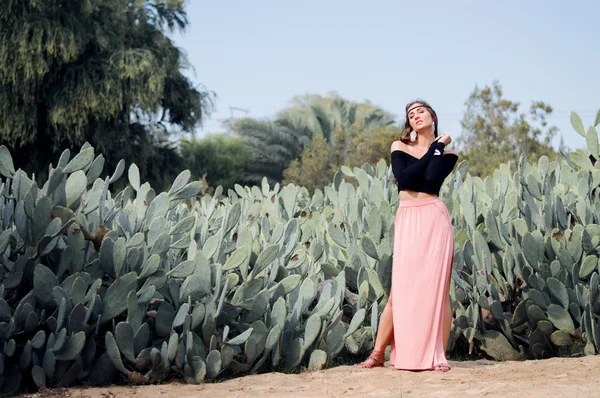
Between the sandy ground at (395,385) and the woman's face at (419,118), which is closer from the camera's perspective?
the sandy ground at (395,385)

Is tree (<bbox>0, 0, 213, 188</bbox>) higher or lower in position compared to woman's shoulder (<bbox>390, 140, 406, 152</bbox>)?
higher

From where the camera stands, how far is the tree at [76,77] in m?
24.7

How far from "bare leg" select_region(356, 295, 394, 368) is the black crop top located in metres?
0.77

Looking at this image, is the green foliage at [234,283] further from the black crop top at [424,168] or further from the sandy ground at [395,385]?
the black crop top at [424,168]

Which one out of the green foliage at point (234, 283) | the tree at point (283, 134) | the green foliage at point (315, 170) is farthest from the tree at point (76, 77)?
the green foliage at point (234, 283)

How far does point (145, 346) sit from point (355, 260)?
1.86 meters

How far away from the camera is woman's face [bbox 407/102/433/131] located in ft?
17.6

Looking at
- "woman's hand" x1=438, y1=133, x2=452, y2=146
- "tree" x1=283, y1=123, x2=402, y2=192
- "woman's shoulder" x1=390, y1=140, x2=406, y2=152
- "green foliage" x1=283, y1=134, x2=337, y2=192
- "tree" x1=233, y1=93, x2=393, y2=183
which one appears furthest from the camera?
"tree" x1=233, y1=93, x2=393, y2=183

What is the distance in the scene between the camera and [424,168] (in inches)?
202

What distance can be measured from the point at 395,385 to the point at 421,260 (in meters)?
0.84

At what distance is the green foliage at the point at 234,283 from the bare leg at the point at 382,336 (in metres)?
0.25

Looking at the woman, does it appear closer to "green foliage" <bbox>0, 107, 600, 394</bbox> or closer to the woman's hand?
the woman's hand

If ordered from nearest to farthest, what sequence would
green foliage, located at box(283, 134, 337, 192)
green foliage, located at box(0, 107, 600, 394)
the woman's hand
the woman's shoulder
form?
green foliage, located at box(0, 107, 600, 394) → the woman's hand → the woman's shoulder → green foliage, located at box(283, 134, 337, 192)

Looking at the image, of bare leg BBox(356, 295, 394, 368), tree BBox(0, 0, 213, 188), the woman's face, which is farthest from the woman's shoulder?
tree BBox(0, 0, 213, 188)
